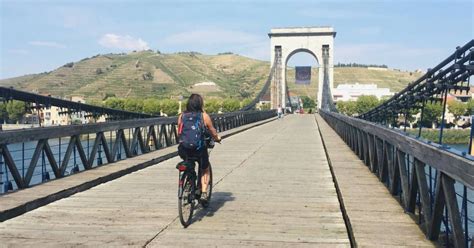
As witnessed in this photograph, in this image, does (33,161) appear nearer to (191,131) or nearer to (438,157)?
(191,131)

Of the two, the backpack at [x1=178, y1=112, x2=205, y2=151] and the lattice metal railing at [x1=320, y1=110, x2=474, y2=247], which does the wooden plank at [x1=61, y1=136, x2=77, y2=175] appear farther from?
the lattice metal railing at [x1=320, y1=110, x2=474, y2=247]

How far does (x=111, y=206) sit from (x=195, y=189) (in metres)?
1.33

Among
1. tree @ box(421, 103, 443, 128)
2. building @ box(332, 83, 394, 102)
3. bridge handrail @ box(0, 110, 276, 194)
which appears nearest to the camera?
bridge handrail @ box(0, 110, 276, 194)

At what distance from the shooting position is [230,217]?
6430 millimetres

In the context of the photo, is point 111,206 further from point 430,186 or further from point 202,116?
point 430,186

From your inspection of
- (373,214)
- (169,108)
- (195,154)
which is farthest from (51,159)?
(169,108)

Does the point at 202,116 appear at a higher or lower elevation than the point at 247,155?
higher

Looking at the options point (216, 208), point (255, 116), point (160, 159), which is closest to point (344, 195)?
point (216, 208)

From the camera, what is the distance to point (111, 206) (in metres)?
7.05

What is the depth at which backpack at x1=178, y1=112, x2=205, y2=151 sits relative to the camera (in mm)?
6160

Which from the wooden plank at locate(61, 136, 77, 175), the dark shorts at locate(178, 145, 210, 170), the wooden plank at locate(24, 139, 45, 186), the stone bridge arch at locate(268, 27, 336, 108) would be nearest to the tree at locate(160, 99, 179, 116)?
the stone bridge arch at locate(268, 27, 336, 108)

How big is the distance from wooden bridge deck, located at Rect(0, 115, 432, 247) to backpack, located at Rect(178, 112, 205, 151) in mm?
853

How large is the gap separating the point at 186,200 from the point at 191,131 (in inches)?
29.7

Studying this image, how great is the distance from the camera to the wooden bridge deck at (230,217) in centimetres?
530
